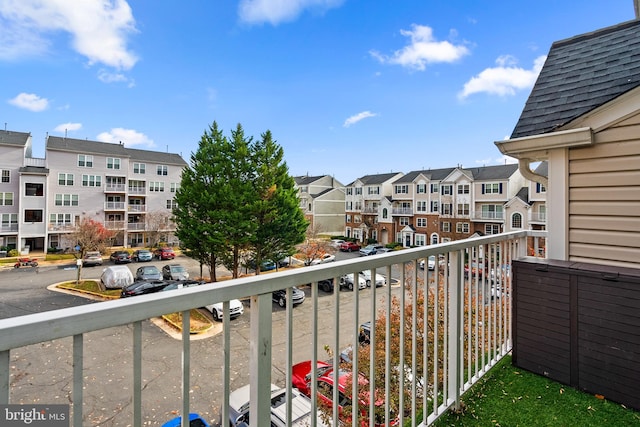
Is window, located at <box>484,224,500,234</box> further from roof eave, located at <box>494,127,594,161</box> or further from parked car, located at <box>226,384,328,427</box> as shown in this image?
parked car, located at <box>226,384,328,427</box>

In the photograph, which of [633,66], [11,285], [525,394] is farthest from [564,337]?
[11,285]

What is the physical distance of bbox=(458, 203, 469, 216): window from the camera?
25.7 m

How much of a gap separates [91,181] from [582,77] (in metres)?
30.8

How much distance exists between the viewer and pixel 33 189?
2341cm

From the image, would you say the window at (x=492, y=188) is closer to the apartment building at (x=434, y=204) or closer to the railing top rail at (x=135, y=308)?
the apartment building at (x=434, y=204)

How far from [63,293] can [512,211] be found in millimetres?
26848

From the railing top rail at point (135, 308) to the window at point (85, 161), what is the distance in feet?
101

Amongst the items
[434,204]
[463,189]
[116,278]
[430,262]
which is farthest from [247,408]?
[434,204]

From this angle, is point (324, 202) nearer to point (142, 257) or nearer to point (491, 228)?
point (491, 228)

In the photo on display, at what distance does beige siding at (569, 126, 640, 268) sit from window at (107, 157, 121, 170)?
101 feet

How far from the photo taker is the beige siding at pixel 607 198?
8.73ft

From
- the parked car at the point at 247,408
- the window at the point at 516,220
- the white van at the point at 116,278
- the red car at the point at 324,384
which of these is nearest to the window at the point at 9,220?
the white van at the point at 116,278

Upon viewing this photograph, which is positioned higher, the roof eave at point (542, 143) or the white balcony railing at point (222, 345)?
the roof eave at point (542, 143)

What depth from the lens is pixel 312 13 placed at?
14766 millimetres
